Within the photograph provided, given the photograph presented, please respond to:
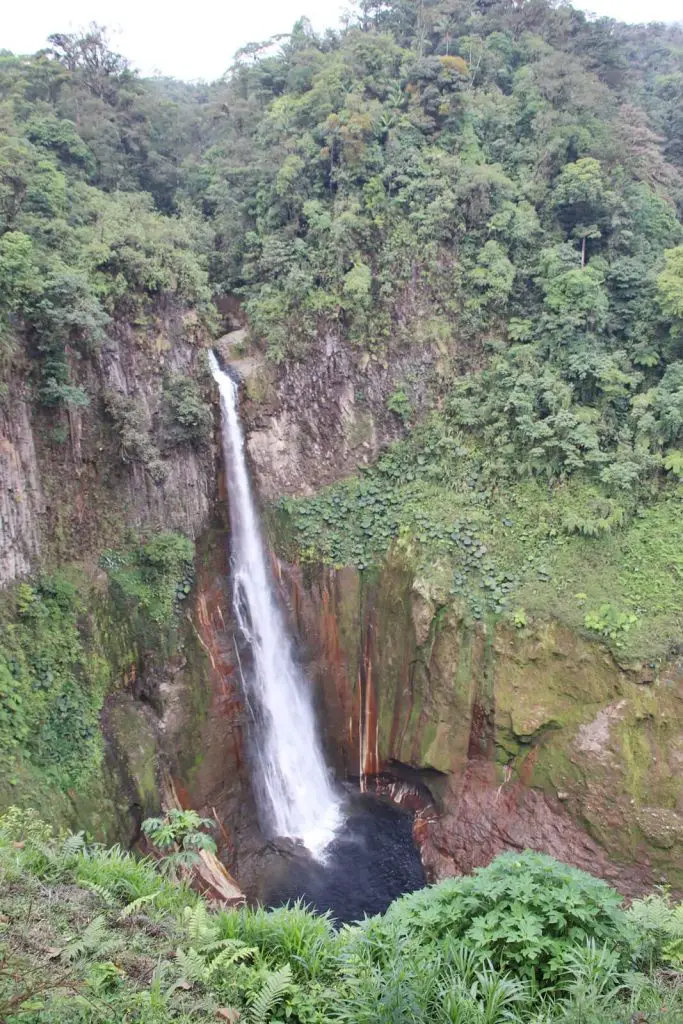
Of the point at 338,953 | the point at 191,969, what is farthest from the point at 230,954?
the point at 338,953

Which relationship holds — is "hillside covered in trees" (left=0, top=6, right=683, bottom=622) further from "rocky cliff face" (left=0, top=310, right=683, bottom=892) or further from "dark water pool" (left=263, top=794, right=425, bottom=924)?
"dark water pool" (left=263, top=794, right=425, bottom=924)

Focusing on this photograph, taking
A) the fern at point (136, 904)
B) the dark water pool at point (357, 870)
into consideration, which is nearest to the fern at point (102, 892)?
the fern at point (136, 904)

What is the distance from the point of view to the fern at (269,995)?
4.01m

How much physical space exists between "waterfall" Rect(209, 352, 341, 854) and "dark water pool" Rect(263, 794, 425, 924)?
45 centimetres

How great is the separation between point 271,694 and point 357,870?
11.8ft

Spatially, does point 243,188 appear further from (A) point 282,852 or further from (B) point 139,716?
(A) point 282,852

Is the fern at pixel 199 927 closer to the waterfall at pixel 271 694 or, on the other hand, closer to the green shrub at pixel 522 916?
the green shrub at pixel 522 916

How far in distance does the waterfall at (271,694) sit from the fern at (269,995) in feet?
26.7

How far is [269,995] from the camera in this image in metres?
4.06

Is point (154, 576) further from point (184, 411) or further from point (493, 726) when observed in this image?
point (493, 726)

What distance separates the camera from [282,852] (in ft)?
38.0

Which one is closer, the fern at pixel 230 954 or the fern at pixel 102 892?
the fern at pixel 230 954

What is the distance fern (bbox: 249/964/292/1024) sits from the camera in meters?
4.01

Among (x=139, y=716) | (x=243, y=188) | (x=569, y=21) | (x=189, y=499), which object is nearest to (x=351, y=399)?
(x=189, y=499)
